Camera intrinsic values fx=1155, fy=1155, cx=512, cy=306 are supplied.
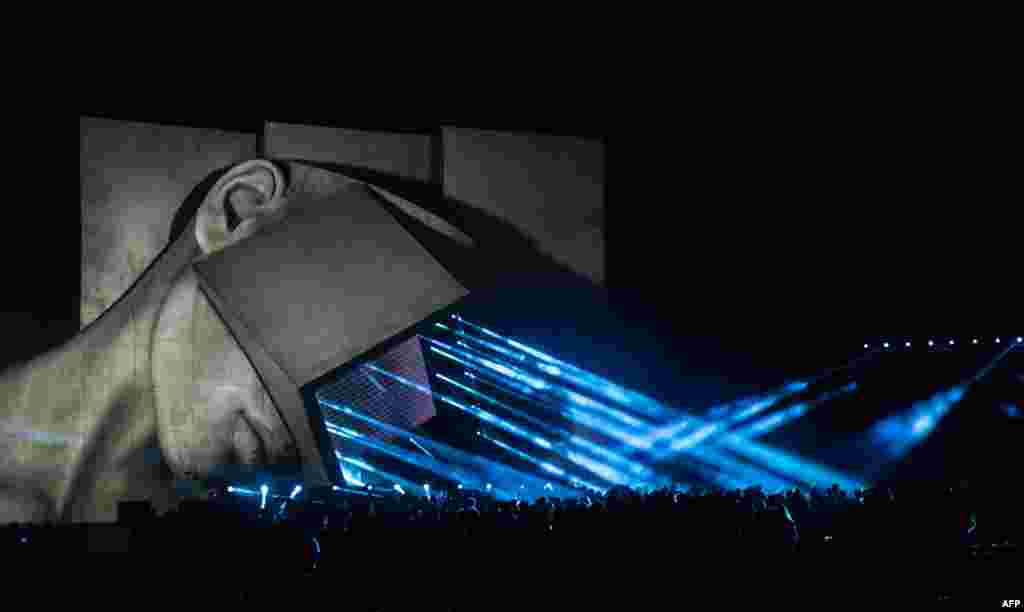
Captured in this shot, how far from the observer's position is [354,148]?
11.8 m

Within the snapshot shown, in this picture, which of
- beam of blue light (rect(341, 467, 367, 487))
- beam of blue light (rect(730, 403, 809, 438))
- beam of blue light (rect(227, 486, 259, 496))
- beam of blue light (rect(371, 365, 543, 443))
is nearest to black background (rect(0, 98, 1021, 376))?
beam of blue light (rect(730, 403, 809, 438))

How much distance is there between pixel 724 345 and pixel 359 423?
14.6 ft

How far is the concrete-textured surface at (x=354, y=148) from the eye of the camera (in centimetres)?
1163

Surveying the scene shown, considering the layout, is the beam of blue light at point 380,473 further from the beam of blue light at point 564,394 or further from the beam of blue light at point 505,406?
the beam of blue light at point 564,394

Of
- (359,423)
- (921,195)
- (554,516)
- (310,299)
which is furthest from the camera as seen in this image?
(921,195)

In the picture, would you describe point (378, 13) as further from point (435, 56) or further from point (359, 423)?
point (359, 423)

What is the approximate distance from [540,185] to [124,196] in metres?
4.16

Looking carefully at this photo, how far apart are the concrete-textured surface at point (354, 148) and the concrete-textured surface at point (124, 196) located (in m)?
0.91

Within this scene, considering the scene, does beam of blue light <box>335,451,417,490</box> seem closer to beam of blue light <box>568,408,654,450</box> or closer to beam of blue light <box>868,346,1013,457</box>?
beam of blue light <box>568,408,654,450</box>

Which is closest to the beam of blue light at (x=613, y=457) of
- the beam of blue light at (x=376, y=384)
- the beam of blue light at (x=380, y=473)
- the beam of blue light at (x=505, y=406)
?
the beam of blue light at (x=505, y=406)

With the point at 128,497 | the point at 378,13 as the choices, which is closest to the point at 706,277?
the point at 378,13

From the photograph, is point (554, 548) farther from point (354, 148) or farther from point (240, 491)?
point (354, 148)

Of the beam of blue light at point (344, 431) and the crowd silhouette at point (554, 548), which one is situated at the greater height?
the beam of blue light at point (344, 431)

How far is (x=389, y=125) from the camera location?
40.5ft
